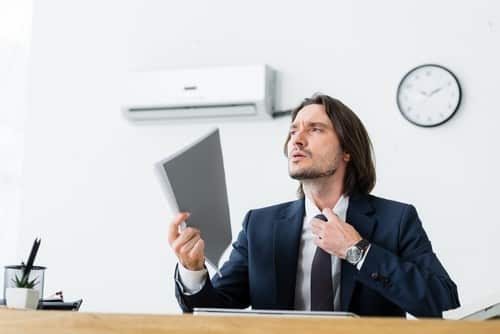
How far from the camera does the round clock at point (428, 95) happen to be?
3.21 meters

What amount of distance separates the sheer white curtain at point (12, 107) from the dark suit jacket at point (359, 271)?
7.23ft

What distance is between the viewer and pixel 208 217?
5.41 ft

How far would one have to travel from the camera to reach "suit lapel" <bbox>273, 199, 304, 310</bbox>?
1860 mm

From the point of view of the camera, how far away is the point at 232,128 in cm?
355

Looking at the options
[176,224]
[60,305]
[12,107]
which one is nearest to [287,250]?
[176,224]

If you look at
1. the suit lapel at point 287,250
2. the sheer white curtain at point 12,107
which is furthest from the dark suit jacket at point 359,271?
the sheer white curtain at point 12,107

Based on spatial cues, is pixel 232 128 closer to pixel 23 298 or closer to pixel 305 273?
pixel 305 273

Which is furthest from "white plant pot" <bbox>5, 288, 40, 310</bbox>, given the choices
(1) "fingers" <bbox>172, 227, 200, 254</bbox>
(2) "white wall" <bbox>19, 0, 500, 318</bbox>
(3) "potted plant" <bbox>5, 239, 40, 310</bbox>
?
(2) "white wall" <bbox>19, 0, 500, 318</bbox>

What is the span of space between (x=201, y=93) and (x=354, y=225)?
1765mm

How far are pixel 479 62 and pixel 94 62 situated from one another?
207 cm

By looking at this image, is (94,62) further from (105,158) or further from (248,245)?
(248,245)

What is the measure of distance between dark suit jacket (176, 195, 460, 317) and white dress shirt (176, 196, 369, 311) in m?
0.02

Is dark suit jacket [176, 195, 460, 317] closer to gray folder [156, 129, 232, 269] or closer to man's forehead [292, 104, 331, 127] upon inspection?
gray folder [156, 129, 232, 269]

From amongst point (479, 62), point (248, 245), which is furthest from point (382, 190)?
point (248, 245)
